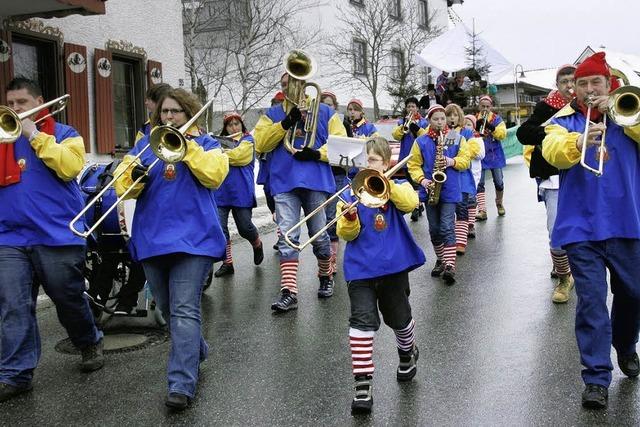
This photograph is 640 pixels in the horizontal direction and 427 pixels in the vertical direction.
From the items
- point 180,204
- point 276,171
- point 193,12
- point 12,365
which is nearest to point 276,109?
point 276,171

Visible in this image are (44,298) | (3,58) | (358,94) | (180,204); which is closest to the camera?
(180,204)

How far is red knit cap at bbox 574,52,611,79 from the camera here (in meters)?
4.23

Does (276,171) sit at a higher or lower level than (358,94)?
lower

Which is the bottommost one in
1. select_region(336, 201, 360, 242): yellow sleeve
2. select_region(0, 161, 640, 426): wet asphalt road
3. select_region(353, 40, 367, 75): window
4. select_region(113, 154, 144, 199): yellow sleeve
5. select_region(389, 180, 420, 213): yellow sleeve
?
select_region(0, 161, 640, 426): wet asphalt road

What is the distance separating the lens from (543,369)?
4.77 meters

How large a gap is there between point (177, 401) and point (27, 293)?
1.21m

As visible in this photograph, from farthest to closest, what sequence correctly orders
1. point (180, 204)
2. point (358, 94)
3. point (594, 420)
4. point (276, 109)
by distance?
point (358, 94) → point (276, 109) → point (180, 204) → point (594, 420)

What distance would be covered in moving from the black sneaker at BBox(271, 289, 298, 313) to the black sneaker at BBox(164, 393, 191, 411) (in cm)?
233

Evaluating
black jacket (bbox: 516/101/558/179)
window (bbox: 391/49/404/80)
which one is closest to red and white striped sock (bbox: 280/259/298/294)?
black jacket (bbox: 516/101/558/179)

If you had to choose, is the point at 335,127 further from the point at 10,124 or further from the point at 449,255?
the point at 10,124

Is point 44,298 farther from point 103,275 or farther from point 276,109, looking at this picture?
point 276,109

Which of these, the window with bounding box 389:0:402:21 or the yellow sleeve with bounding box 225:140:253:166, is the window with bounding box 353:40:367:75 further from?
the yellow sleeve with bounding box 225:140:253:166

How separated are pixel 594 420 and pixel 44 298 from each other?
5365mm

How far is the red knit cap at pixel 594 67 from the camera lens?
4234mm
